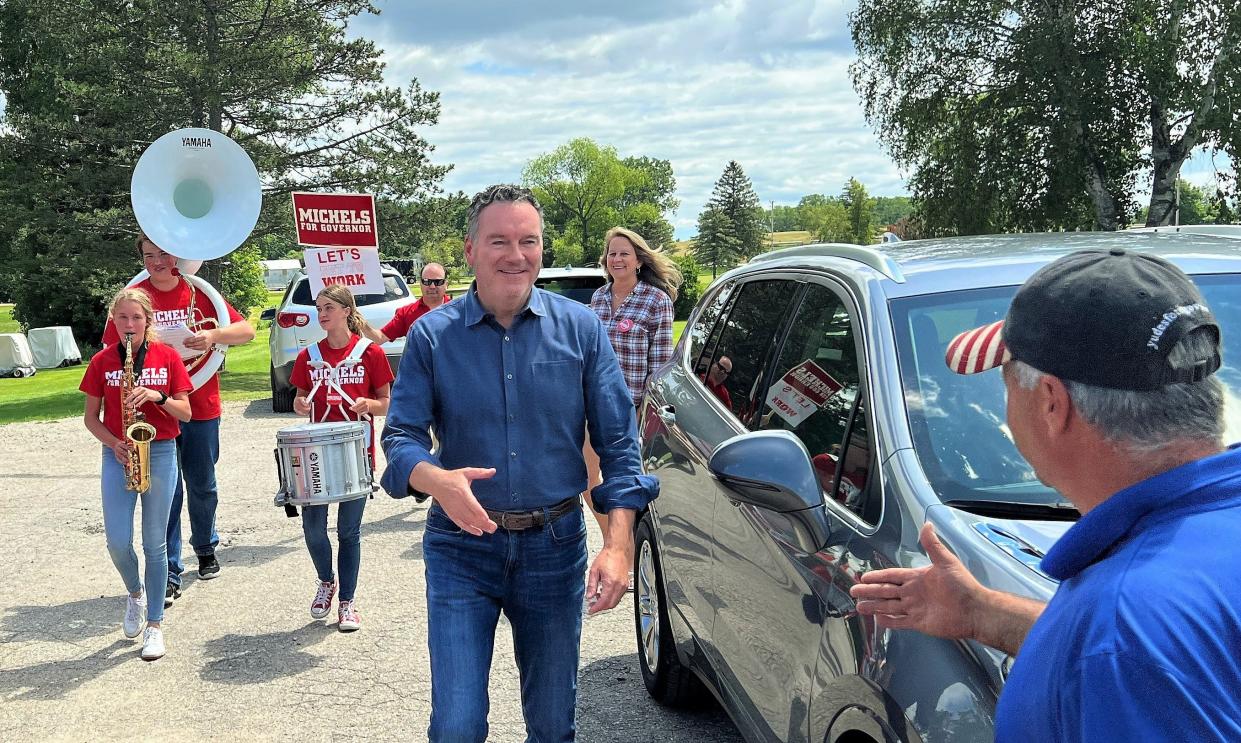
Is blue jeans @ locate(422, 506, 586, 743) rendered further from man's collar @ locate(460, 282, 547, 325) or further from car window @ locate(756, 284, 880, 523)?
car window @ locate(756, 284, 880, 523)

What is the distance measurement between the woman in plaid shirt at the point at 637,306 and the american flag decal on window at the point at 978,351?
172 inches

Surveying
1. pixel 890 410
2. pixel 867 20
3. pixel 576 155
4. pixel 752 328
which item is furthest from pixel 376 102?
pixel 576 155

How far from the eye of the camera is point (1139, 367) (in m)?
1.20

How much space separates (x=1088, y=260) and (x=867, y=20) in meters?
30.7

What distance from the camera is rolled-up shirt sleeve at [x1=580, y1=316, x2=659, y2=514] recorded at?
299 centimetres

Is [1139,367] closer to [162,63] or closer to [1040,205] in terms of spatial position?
[162,63]

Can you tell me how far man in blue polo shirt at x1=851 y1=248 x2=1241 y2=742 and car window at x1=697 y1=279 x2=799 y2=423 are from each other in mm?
2355

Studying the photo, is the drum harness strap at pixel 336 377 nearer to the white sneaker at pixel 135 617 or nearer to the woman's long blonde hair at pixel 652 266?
the white sneaker at pixel 135 617

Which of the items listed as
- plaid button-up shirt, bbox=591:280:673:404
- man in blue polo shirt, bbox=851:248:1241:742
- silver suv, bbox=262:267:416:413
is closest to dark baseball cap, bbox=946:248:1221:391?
man in blue polo shirt, bbox=851:248:1241:742

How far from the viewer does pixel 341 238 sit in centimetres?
866

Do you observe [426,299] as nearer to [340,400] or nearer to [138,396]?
[340,400]

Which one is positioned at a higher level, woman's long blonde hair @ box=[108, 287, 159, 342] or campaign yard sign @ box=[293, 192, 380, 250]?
campaign yard sign @ box=[293, 192, 380, 250]

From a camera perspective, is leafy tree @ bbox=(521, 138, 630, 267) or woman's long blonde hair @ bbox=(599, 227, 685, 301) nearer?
woman's long blonde hair @ bbox=(599, 227, 685, 301)

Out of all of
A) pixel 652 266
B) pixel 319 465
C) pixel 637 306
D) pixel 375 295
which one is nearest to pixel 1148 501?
pixel 319 465
